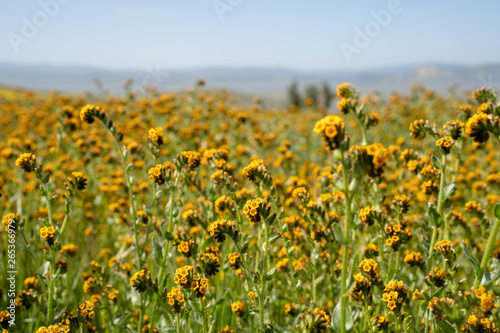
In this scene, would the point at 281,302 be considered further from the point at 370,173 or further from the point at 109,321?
the point at 370,173

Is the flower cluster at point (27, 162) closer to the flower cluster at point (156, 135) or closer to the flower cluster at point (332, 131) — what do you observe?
the flower cluster at point (156, 135)

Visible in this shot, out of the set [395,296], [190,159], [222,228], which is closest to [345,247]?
[395,296]

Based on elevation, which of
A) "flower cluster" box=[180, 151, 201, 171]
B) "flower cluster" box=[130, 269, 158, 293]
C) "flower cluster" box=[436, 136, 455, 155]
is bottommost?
"flower cluster" box=[130, 269, 158, 293]

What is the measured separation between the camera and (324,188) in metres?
4.25

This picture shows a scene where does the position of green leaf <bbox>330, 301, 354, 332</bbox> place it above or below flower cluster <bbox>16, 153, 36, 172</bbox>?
below

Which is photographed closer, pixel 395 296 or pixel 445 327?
pixel 445 327

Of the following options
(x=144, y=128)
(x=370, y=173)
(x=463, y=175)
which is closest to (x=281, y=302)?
(x=370, y=173)

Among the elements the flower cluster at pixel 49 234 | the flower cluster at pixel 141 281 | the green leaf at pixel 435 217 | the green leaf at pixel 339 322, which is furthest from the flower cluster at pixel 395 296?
the flower cluster at pixel 49 234

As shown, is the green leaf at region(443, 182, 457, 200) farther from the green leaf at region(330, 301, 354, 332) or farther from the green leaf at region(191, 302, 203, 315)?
the green leaf at region(191, 302, 203, 315)

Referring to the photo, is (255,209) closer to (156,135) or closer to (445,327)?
(445,327)

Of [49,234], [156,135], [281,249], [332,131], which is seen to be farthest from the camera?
[281,249]

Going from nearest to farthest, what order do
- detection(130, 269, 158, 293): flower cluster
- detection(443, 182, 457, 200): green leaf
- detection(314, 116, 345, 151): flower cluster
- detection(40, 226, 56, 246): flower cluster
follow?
detection(314, 116, 345, 151): flower cluster
detection(130, 269, 158, 293): flower cluster
detection(443, 182, 457, 200): green leaf
detection(40, 226, 56, 246): flower cluster

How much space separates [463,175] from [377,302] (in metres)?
3.97

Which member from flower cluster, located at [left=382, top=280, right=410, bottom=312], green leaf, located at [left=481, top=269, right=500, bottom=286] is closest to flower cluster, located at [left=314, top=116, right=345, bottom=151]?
flower cluster, located at [left=382, top=280, right=410, bottom=312]
